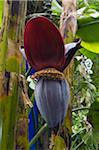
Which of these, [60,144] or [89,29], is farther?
[89,29]

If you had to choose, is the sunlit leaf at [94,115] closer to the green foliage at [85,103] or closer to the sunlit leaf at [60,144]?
the green foliage at [85,103]

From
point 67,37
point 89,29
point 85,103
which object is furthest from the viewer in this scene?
point 85,103

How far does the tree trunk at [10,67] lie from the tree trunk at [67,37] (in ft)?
0.35

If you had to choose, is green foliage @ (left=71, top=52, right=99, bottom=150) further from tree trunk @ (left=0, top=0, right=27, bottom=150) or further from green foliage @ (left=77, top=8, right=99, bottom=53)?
tree trunk @ (left=0, top=0, right=27, bottom=150)

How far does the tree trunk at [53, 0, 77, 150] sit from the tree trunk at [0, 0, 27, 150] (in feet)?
0.35

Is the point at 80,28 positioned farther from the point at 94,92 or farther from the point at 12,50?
the point at 94,92

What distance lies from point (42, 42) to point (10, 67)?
0.18 ft

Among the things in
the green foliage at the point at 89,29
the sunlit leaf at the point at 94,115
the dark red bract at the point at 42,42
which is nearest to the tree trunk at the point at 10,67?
the dark red bract at the point at 42,42

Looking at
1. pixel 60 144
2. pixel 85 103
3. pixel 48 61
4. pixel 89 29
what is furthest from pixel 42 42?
pixel 85 103

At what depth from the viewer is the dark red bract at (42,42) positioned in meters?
0.46

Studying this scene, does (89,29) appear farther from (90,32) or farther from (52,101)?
(52,101)

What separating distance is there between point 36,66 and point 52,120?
0.25ft

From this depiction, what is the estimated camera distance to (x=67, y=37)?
0.57 meters

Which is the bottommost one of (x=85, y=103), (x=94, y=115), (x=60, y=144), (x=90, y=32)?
(x=85, y=103)
